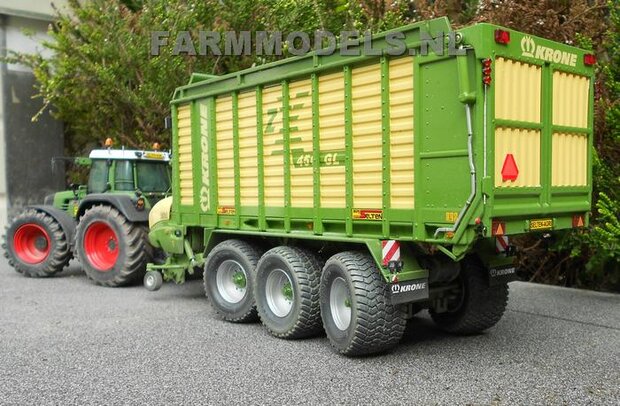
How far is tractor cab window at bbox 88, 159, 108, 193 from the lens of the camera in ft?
32.7

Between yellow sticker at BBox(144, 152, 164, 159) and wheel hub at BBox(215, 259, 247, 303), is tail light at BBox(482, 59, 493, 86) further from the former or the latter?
yellow sticker at BBox(144, 152, 164, 159)

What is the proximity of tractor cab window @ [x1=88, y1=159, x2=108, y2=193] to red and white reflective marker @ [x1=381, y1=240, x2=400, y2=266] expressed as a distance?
240 inches

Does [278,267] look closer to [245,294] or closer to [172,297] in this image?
[245,294]

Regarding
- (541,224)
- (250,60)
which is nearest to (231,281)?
(541,224)

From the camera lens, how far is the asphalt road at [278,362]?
4.71 meters

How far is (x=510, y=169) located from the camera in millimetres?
5121

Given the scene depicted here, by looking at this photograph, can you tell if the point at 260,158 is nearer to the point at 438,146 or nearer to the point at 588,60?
the point at 438,146

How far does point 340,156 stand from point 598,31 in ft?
16.9

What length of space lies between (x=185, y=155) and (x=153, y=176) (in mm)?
2446

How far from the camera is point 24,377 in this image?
5164 mm

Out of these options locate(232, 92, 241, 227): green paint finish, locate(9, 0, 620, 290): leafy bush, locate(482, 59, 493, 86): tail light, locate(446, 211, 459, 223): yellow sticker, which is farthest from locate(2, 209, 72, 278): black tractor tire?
locate(482, 59, 493, 86): tail light

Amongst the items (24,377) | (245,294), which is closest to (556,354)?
(245,294)

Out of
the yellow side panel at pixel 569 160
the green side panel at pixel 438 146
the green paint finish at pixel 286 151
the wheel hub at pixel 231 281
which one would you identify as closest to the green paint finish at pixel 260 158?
the green paint finish at pixel 286 151

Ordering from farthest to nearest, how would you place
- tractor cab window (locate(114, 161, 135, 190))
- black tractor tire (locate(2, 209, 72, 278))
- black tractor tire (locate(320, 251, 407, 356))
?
1. black tractor tire (locate(2, 209, 72, 278))
2. tractor cab window (locate(114, 161, 135, 190))
3. black tractor tire (locate(320, 251, 407, 356))
